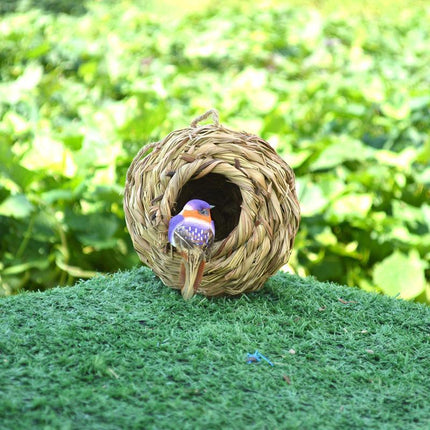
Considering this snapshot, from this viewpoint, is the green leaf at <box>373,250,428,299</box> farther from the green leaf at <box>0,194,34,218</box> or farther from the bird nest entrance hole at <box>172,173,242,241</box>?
the green leaf at <box>0,194,34,218</box>

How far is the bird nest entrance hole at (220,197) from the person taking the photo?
2172 mm

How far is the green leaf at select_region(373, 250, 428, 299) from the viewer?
272 cm

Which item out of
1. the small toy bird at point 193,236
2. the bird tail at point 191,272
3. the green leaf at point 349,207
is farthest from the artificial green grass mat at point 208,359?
the green leaf at point 349,207

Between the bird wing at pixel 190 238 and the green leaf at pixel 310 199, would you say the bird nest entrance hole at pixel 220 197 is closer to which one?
the bird wing at pixel 190 238

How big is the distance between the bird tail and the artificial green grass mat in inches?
1.7

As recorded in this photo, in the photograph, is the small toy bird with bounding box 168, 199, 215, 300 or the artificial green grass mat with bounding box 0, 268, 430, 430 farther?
the small toy bird with bounding box 168, 199, 215, 300

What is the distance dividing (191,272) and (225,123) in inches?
81.0

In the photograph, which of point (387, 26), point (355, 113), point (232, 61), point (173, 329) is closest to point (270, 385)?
point (173, 329)

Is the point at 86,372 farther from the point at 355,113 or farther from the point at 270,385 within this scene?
the point at 355,113

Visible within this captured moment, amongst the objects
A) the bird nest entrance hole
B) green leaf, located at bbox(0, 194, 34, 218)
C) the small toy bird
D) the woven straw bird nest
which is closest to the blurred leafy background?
green leaf, located at bbox(0, 194, 34, 218)

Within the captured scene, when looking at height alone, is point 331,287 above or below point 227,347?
below

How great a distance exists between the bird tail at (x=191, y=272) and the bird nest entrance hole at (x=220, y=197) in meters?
0.30

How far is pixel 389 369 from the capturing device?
1.71m

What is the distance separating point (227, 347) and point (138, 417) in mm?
394
